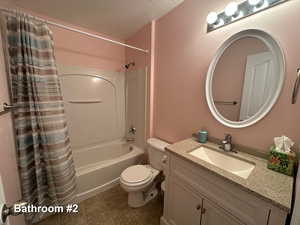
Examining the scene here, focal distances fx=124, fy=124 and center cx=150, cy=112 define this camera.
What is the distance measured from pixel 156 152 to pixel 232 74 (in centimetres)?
122

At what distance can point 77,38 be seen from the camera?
2.00m

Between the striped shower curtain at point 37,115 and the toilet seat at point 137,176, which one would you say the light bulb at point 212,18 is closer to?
the striped shower curtain at point 37,115

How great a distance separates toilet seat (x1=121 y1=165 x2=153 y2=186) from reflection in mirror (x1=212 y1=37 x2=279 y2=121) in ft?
3.61

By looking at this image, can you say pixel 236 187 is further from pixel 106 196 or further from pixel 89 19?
pixel 89 19

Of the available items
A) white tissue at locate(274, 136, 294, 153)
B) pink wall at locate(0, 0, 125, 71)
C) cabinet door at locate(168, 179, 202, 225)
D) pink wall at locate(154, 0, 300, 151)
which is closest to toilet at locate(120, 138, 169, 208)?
pink wall at locate(154, 0, 300, 151)

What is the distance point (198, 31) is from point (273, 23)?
0.60 metres

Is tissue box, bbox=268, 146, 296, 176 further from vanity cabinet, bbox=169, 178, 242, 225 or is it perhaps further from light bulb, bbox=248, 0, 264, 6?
light bulb, bbox=248, 0, 264, 6

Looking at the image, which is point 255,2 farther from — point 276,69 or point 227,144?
point 227,144

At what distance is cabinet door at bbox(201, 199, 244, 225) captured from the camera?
0.79 meters

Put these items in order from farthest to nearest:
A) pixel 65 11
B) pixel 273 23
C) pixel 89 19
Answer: pixel 89 19, pixel 65 11, pixel 273 23

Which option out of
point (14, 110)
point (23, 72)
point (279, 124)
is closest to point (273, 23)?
point (279, 124)

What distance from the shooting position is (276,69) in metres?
0.93

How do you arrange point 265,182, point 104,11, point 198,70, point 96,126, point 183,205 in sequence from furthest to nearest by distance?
point 96,126, point 104,11, point 198,70, point 183,205, point 265,182

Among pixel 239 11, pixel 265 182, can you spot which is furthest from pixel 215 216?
pixel 239 11
